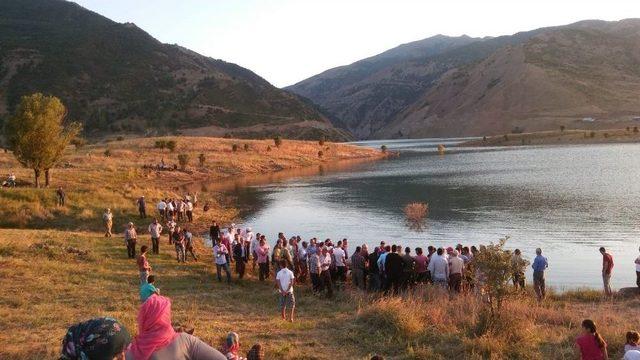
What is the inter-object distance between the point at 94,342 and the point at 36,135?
42095 millimetres

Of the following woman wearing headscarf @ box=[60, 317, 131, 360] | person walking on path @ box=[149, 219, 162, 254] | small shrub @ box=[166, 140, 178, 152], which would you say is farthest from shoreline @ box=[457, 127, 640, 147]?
woman wearing headscarf @ box=[60, 317, 131, 360]

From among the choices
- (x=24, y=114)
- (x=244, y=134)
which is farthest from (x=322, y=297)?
(x=244, y=134)

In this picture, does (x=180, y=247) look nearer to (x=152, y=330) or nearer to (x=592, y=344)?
(x=592, y=344)

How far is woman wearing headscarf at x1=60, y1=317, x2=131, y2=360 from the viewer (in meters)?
5.90

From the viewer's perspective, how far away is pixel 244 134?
14975cm

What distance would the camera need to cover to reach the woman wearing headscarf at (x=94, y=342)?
5902 mm

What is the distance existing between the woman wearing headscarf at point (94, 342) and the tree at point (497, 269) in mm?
9161

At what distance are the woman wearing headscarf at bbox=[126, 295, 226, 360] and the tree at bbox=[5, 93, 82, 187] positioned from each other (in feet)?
139

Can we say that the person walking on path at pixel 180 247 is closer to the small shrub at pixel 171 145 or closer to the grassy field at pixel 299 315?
the grassy field at pixel 299 315

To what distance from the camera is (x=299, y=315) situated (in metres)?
16.0

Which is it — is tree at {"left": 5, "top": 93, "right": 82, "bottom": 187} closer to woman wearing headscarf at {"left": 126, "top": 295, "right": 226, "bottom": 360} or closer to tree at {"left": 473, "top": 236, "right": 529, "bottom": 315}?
tree at {"left": 473, "top": 236, "right": 529, "bottom": 315}

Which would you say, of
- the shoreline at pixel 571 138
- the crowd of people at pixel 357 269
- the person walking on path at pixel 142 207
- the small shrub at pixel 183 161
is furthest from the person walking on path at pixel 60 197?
the shoreline at pixel 571 138

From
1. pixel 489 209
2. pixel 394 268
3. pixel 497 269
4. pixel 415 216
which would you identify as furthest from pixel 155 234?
pixel 489 209

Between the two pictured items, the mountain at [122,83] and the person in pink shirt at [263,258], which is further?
the mountain at [122,83]
